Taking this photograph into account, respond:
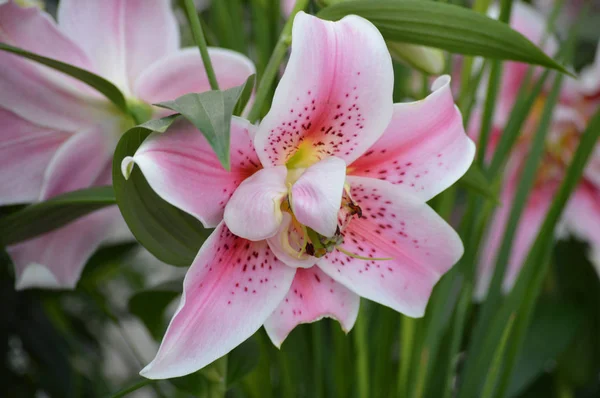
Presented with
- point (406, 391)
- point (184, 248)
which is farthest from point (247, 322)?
point (406, 391)

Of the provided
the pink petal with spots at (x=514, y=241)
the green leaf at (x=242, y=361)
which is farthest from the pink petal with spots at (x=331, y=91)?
the pink petal with spots at (x=514, y=241)

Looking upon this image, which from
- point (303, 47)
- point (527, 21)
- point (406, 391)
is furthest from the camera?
point (527, 21)

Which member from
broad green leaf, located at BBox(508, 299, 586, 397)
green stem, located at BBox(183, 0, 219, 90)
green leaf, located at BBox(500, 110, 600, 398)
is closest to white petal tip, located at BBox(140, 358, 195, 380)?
green stem, located at BBox(183, 0, 219, 90)

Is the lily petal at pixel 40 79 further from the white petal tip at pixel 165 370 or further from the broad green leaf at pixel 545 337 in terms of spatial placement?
the broad green leaf at pixel 545 337

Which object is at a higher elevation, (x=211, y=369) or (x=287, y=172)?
(x=287, y=172)

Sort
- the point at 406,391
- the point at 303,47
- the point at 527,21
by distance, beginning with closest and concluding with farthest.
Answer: the point at 303,47 → the point at 406,391 → the point at 527,21

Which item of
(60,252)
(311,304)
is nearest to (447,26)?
(311,304)

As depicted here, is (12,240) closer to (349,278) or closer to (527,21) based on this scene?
→ (349,278)

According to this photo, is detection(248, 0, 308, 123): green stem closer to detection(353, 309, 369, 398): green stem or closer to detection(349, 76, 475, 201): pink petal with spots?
detection(349, 76, 475, 201): pink petal with spots
